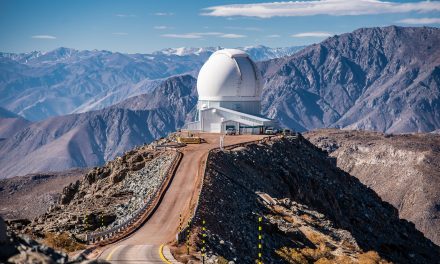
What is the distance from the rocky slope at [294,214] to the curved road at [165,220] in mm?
1309

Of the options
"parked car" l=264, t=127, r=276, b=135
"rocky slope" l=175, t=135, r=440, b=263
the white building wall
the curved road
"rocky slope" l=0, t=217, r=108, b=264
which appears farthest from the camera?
the white building wall

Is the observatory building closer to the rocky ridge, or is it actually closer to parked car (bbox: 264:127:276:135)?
parked car (bbox: 264:127:276:135)

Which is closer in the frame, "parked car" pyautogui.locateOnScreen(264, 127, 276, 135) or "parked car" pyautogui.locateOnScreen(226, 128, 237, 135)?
"parked car" pyautogui.locateOnScreen(226, 128, 237, 135)

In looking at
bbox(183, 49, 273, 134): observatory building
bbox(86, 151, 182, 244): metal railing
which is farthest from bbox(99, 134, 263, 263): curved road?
bbox(183, 49, 273, 134): observatory building

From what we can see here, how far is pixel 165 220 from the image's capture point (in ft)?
138

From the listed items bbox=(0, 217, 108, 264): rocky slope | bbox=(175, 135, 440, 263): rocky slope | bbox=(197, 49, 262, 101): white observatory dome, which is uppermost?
bbox=(0, 217, 108, 264): rocky slope

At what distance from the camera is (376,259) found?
1644 inches

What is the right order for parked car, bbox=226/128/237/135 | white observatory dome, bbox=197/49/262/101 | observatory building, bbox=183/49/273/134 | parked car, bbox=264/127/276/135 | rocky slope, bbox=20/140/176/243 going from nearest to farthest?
1. rocky slope, bbox=20/140/176/243
2. parked car, bbox=226/128/237/135
3. parked car, bbox=264/127/276/135
4. observatory building, bbox=183/49/273/134
5. white observatory dome, bbox=197/49/262/101

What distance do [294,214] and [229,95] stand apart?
39364 millimetres

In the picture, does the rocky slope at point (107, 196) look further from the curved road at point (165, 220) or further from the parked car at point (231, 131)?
the parked car at point (231, 131)

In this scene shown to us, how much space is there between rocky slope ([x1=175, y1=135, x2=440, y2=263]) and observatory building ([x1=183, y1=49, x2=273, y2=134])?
10.1 m

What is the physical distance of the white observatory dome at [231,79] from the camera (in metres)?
87.9

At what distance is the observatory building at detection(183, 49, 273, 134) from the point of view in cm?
8544

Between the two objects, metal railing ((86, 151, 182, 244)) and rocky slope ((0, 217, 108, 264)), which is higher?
rocky slope ((0, 217, 108, 264))
